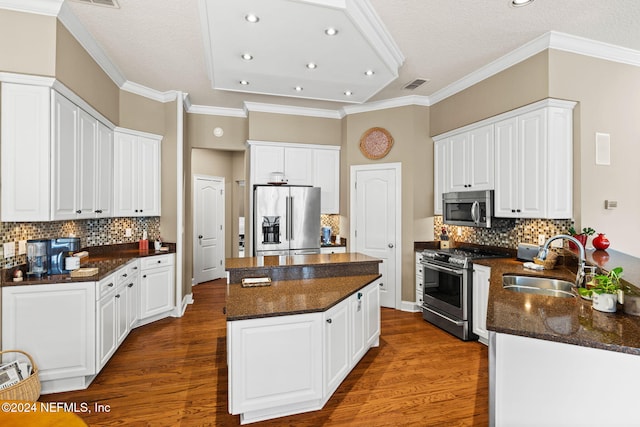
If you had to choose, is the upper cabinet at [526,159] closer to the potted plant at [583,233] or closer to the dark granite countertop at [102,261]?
the potted plant at [583,233]

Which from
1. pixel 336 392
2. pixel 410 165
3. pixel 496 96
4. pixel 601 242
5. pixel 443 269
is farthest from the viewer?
pixel 410 165

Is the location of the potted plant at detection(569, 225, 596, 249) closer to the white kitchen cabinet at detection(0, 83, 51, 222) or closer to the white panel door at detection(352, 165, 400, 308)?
the white panel door at detection(352, 165, 400, 308)

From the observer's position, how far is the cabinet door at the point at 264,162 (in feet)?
17.6

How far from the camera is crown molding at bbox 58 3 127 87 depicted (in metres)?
2.93

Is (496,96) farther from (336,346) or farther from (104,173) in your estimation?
(104,173)

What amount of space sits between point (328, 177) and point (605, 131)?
141 inches

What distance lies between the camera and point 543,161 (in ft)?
11.1

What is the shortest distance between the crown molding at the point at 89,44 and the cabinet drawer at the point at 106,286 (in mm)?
2273

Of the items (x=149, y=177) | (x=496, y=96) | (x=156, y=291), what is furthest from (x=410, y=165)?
(x=156, y=291)

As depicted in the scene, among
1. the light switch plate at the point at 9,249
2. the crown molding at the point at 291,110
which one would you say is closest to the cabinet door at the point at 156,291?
the light switch plate at the point at 9,249

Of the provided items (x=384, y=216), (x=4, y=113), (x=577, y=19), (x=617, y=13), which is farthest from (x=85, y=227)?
(x=617, y=13)

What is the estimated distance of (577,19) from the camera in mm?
3041

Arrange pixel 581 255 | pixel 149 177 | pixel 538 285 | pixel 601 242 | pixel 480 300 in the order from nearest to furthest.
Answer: pixel 581 255 → pixel 538 285 → pixel 601 242 → pixel 480 300 → pixel 149 177

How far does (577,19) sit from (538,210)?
175cm
